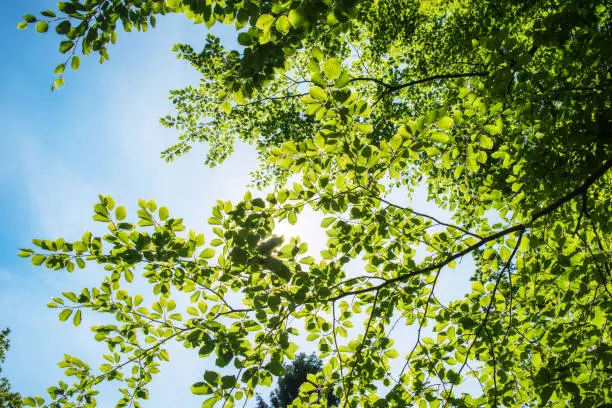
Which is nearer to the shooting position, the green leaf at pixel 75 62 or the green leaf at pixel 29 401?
the green leaf at pixel 75 62

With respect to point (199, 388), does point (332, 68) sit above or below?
above

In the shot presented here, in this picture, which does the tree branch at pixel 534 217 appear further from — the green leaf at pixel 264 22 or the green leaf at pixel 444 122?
the green leaf at pixel 264 22

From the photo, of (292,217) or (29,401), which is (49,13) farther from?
(29,401)

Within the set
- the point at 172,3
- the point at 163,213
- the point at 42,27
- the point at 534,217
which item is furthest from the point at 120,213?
the point at 534,217

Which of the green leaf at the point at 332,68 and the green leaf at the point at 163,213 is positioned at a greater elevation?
the green leaf at the point at 332,68

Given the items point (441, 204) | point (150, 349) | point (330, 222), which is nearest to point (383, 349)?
point (330, 222)

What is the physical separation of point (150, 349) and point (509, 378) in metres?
2.96

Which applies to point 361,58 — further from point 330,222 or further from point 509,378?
point 509,378

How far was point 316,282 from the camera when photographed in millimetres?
2523

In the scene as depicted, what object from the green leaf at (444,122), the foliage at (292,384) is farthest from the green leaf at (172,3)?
the foliage at (292,384)

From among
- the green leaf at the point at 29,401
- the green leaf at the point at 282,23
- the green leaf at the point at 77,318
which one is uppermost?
the green leaf at the point at 282,23

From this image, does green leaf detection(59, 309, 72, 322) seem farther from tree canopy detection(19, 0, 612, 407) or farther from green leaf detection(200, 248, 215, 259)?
green leaf detection(200, 248, 215, 259)

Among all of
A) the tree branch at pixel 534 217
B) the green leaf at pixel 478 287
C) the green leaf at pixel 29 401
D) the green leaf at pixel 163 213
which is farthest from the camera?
the green leaf at pixel 478 287

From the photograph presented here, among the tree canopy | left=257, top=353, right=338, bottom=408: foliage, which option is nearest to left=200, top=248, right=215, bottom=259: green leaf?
the tree canopy
